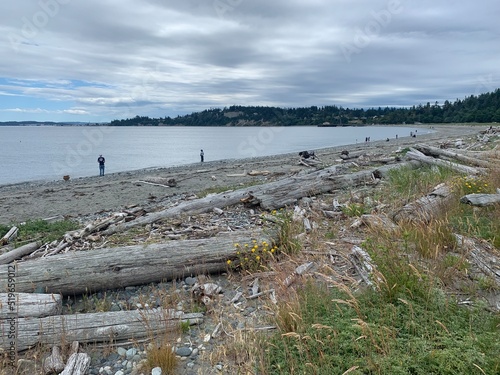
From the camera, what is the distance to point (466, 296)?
12.2 feet

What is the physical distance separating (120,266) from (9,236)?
590cm

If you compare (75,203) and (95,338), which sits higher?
(95,338)

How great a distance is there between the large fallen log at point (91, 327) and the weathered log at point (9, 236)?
598 centimetres

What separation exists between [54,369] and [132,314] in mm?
957

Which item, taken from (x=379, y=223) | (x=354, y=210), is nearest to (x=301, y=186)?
(x=354, y=210)

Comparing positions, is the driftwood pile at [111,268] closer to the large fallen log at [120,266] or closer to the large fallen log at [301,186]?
the large fallen log at [120,266]

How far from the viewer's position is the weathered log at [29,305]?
166 inches

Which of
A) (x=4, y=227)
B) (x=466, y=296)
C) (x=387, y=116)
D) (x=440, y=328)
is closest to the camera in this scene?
(x=440, y=328)

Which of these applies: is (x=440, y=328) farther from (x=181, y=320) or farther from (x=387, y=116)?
(x=387, y=116)

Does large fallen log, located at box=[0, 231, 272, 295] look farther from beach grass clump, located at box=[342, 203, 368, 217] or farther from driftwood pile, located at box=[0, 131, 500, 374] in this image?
beach grass clump, located at box=[342, 203, 368, 217]

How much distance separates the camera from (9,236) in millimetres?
9211

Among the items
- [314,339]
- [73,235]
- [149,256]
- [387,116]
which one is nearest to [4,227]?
[73,235]

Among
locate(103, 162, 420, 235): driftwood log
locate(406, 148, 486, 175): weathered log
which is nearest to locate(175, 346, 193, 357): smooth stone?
locate(103, 162, 420, 235): driftwood log

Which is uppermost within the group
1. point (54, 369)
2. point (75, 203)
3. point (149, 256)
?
point (149, 256)
